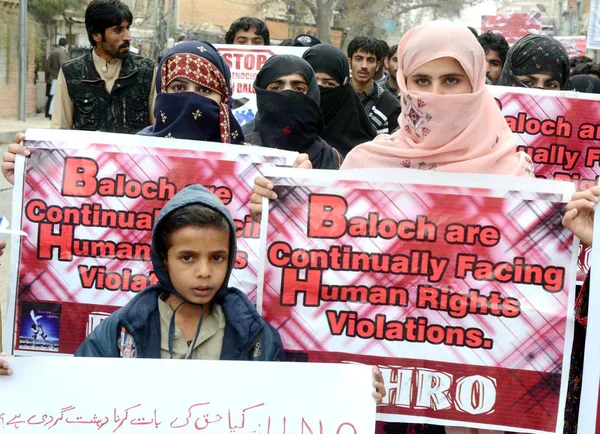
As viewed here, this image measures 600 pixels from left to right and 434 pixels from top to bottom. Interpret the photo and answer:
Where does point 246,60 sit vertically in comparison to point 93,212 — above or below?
above

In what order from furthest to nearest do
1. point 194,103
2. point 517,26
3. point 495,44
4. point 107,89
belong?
point 517,26, point 495,44, point 107,89, point 194,103

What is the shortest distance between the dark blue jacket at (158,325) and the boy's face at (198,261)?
0.03 m

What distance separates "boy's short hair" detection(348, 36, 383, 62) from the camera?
7117 millimetres

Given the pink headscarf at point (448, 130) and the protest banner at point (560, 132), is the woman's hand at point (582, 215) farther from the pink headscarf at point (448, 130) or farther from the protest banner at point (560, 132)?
the protest banner at point (560, 132)

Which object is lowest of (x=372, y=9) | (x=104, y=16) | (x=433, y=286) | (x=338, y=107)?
(x=433, y=286)

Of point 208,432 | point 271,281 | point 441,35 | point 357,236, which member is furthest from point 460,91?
point 208,432

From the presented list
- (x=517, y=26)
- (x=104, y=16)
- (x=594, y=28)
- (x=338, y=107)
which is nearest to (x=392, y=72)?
(x=338, y=107)

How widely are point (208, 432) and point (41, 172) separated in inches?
44.0

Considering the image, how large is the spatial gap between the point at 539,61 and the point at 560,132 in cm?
70

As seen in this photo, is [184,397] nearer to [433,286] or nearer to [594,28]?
[433,286]

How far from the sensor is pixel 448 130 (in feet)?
9.59

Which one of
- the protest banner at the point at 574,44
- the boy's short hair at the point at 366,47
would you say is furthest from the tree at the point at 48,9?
the boy's short hair at the point at 366,47

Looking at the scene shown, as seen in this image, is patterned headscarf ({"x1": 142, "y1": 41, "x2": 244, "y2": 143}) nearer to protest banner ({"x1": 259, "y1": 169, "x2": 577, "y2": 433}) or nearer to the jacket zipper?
protest banner ({"x1": 259, "y1": 169, "x2": 577, "y2": 433})

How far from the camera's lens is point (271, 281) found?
269 cm
